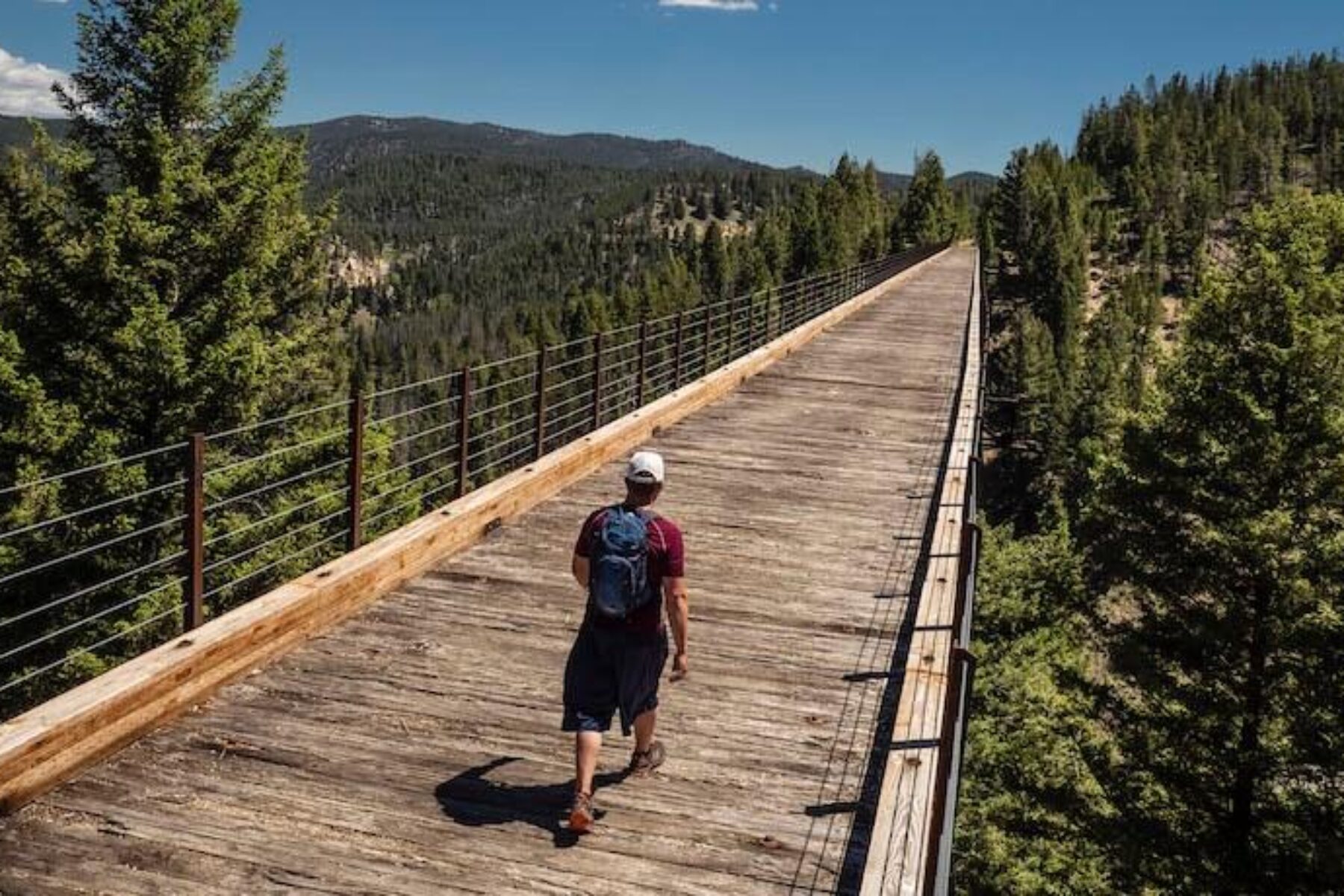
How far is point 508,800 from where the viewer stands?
16.7ft

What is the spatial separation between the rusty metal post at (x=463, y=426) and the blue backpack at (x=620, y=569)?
3.61 metres

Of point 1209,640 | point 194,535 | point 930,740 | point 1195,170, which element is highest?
point 1195,170

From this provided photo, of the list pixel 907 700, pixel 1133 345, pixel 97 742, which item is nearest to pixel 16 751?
pixel 97 742

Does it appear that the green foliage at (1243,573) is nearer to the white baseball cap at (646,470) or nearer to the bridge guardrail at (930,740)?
the bridge guardrail at (930,740)

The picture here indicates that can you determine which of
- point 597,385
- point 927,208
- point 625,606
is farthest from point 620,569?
point 927,208

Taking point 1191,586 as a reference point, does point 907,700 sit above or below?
above

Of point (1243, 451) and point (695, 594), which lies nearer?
point (695, 594)

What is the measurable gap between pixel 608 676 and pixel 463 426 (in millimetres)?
4628

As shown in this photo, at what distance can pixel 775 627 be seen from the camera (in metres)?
7.49

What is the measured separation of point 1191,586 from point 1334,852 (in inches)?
204

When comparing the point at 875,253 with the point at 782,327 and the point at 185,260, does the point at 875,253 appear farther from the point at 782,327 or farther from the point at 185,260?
the point at 185,260

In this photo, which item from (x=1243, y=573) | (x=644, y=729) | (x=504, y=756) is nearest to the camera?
(x=644, y=729)

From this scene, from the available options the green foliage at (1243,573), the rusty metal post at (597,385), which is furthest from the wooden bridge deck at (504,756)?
the green foliage at (1243,573)

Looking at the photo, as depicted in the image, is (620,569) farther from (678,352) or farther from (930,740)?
(678,352)
